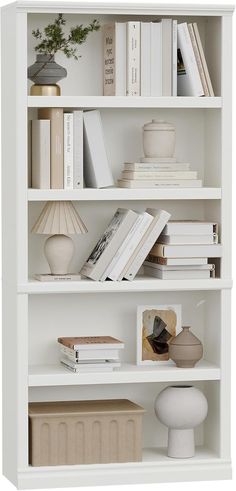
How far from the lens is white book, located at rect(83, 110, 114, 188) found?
5.55 metres

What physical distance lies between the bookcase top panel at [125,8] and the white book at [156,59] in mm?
65

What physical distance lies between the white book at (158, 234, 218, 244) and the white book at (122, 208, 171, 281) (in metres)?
0.06

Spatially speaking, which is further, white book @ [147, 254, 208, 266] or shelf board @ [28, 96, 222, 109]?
white book @ [147, 254, 208, 266]

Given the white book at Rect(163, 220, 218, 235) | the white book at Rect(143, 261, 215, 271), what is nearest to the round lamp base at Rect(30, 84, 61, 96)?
the white book at Rect(163, 220, 218, 235)

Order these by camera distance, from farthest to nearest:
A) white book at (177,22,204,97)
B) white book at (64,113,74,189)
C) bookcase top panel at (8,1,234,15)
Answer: white book at (177,22,204,97) → white book at (64,113,74,189) → bookcase top panel at (8,1,234,15)

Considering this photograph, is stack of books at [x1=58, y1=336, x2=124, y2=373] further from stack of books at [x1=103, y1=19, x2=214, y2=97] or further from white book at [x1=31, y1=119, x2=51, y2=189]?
stack of books at [x1=103, y1=19, x2=214, y2=97]

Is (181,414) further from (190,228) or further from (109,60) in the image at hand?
(109,60)

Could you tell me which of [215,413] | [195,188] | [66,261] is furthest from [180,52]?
[215,413]

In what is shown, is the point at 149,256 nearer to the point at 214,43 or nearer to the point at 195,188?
the point at 195,188

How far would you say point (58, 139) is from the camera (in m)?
5.49

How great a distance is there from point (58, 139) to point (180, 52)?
0.59 meters

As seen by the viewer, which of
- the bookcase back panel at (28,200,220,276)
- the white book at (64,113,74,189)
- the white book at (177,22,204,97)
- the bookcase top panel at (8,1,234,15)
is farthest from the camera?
A: the bookcase back panel at (28,200,220,276)

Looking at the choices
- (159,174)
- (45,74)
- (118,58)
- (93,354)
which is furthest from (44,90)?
(93,354)

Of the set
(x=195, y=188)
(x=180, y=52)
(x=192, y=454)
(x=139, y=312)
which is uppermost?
(x=180, y=52)
